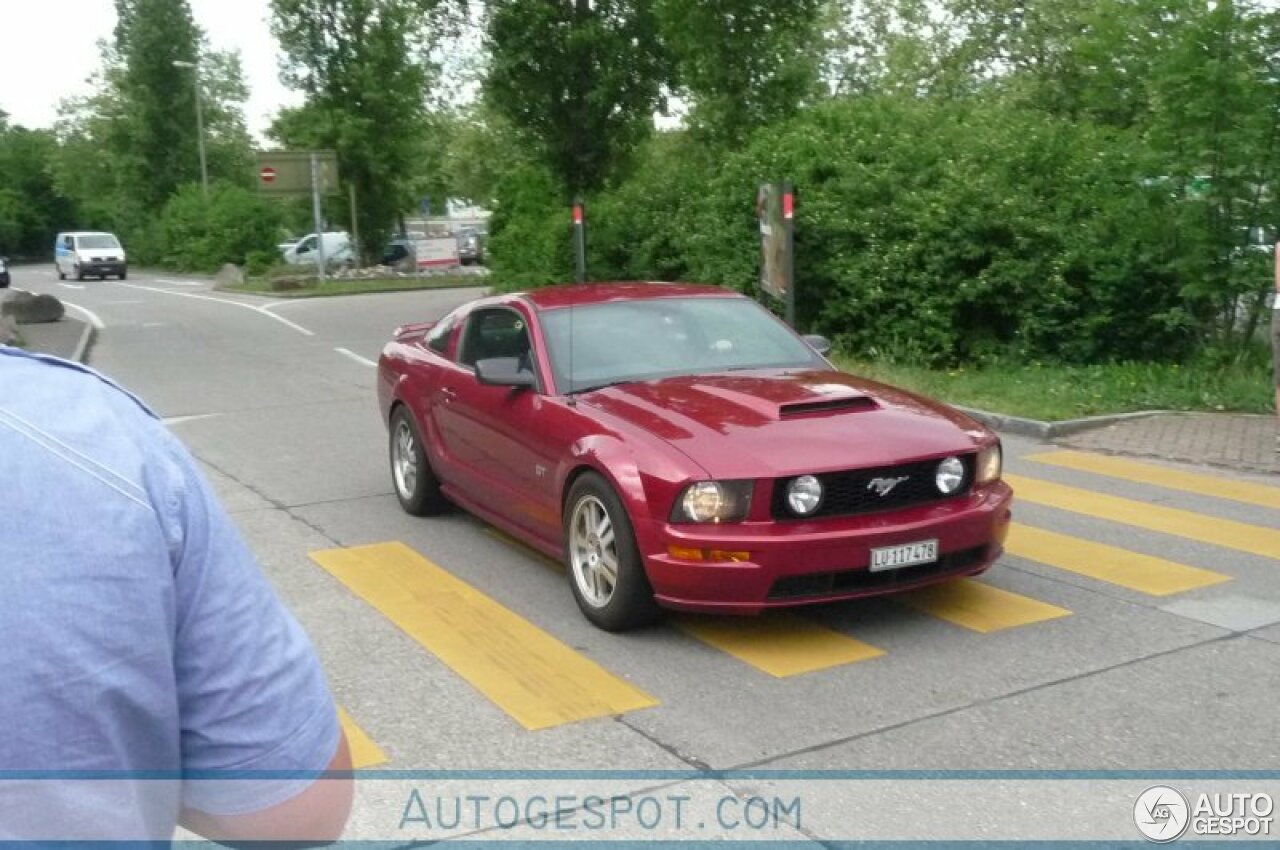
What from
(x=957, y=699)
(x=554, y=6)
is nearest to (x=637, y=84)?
(x=554, y=6)

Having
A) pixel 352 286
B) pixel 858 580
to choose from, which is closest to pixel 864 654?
pixel 858 580

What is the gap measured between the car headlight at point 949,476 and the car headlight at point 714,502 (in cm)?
92

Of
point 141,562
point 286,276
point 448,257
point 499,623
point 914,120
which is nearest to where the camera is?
point 141,562

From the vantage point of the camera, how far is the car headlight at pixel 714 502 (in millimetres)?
5598

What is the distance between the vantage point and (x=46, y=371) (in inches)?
58.6

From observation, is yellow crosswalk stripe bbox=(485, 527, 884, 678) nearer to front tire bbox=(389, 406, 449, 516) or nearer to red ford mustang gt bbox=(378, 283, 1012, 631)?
red ford mustang gt bbox=(378, 283, 1012, 631)

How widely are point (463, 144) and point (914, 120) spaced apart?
48515 millimetres

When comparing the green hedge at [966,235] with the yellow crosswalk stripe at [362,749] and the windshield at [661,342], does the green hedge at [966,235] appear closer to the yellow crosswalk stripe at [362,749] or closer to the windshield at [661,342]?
the windshield at [661,342]

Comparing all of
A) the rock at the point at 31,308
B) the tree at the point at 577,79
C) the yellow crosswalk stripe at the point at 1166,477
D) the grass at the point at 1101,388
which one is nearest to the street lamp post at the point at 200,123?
the rock at the point at 31,308

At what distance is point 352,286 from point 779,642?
34554 millimetres

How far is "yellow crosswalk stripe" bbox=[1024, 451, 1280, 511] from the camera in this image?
874 centimetres

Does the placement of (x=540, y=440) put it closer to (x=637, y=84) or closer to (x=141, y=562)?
(x=141, y=562)

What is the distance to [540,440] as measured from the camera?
6672 mm
